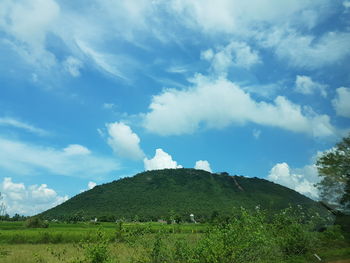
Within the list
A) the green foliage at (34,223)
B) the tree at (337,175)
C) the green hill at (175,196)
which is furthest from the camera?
the green hill at (175,196)

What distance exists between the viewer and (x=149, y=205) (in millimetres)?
100688

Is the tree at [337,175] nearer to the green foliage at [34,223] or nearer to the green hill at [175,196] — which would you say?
the green foliage at [34,223]

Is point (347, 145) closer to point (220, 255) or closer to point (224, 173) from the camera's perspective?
point (220, 255)

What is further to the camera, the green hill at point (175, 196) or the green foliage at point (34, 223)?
the green hill at point (175, 196)

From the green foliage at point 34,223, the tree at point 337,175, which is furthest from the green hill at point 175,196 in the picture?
the tree at point 337,175

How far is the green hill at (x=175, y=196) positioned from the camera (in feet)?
315

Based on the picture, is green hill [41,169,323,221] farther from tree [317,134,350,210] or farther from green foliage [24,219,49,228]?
tree [317,134,350,210]

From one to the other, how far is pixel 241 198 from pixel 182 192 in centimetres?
1940

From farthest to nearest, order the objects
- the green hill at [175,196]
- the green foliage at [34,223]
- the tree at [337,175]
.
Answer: the green hill at [175,196], the green foliage at [34,223], the tree at [337,175]

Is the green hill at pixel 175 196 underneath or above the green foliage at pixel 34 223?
above

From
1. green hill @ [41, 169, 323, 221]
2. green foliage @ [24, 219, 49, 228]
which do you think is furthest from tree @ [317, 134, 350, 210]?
green hill @ [41, 169, 323, 221]

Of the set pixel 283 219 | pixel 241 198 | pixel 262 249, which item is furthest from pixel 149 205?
pixel 262 249

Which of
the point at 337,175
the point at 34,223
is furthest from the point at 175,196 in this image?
the point at 337,175

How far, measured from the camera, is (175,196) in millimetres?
112250
